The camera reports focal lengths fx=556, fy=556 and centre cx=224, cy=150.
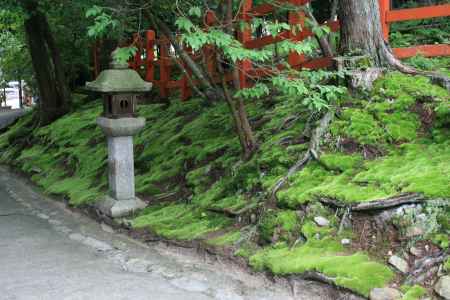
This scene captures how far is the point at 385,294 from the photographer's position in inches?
174

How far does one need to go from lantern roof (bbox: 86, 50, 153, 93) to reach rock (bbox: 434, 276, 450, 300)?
4.93 m

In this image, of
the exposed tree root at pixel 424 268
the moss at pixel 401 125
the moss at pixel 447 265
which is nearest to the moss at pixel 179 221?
the moss at pixel 401 125

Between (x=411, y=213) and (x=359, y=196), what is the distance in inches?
21.9

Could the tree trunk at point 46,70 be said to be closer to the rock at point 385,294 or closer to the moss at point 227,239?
the moss at point 227,239

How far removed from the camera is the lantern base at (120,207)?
7797 millimetres

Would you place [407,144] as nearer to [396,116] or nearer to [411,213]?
[396,116]

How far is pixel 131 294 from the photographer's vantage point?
16.8 ft

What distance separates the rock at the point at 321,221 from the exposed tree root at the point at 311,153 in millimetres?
652

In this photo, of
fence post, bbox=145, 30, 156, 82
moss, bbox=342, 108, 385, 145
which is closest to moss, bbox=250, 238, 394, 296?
moss, bbox=342, 108, 385, 145

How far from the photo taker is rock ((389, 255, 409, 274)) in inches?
183

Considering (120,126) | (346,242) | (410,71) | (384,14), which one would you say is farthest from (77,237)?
(384,14)

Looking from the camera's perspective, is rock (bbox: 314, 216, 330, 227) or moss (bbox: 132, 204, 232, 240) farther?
moss (bbox: 132, 204, 232, 240)

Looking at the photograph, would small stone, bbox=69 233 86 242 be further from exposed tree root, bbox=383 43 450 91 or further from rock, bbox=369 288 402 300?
exposed tree root, bbox=383 43 450 91

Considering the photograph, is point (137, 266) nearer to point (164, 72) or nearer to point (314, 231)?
point (314, 231)
